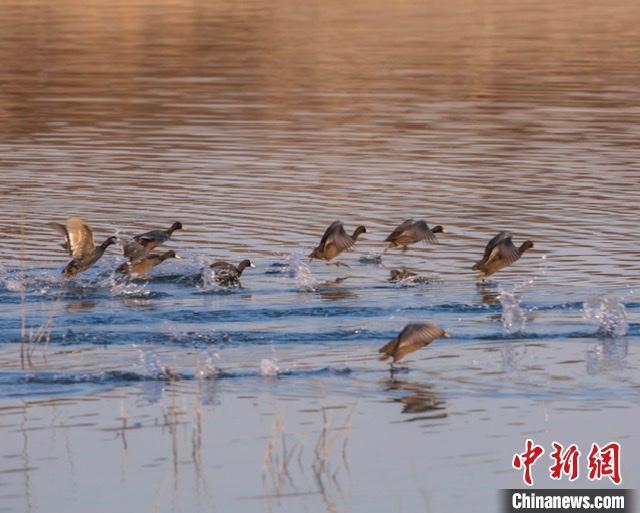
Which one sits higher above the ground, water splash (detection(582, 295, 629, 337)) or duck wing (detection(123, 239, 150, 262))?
duck wing (detection(123, 239, 150, 262))

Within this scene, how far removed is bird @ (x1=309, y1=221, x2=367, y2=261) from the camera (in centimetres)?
1708

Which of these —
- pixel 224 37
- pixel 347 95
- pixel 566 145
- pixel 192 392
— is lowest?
pixel 192 392

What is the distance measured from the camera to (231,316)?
1482cm

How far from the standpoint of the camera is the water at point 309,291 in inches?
411

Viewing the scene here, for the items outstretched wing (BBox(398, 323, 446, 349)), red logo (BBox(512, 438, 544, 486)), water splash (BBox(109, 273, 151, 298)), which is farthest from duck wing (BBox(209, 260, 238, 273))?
red logo (BBox(512, 438, 544, 486))

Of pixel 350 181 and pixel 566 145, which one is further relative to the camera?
pixel 566 145

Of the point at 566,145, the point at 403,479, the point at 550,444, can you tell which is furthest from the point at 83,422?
the point at 566,145

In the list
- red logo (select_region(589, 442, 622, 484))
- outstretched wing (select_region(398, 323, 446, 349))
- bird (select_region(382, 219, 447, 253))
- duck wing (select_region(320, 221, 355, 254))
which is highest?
bird (select_region(382, 219, 447, 253))

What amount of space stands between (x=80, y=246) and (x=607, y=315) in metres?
5.36

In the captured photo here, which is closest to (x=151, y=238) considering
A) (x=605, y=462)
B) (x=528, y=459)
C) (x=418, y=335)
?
(x=418, y=335)

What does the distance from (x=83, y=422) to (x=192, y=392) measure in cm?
106

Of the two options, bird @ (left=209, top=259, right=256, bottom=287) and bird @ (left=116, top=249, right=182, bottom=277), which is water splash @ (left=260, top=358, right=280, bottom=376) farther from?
bird @ (left=116, top=249, right=182, bottom=277)

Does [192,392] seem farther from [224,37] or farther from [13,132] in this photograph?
[224,37]

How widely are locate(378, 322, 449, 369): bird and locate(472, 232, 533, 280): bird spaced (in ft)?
11.5
